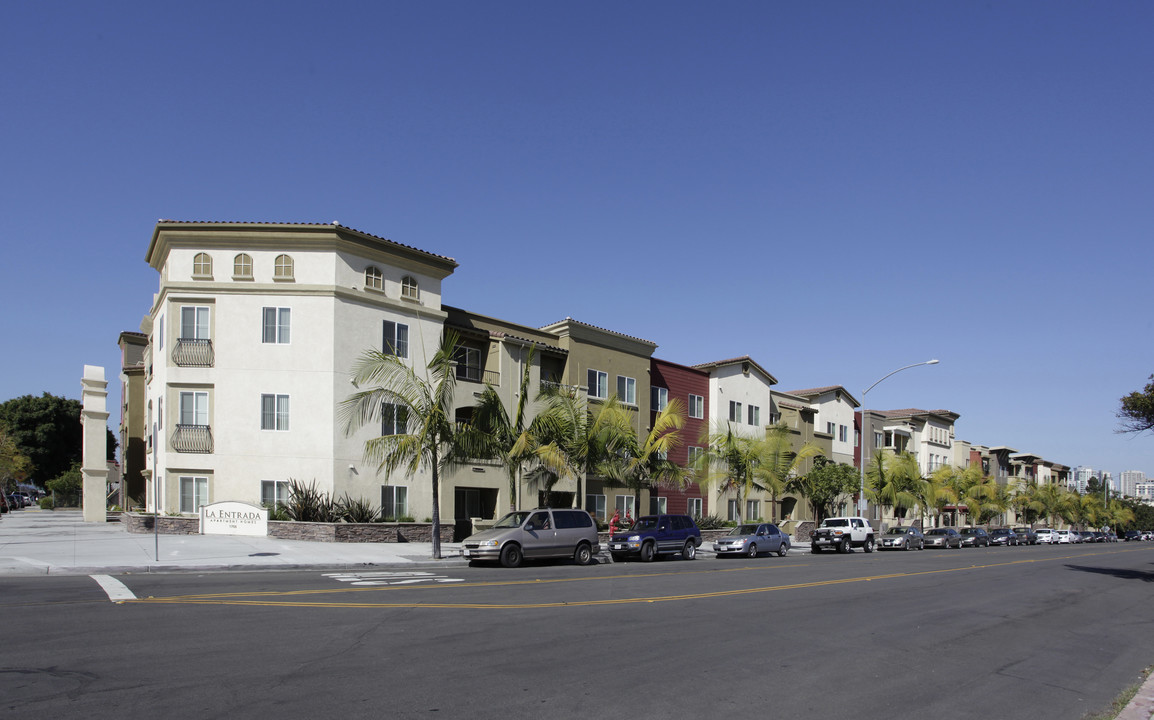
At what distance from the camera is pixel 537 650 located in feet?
34.9

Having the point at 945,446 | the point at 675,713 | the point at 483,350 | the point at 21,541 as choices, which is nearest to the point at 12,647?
the point at 675,713

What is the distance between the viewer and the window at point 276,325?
31719mm

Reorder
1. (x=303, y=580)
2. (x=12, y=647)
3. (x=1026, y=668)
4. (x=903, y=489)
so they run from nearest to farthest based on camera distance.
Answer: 1. (x=12, y=647)
2. (x=1026, y=668)
3. (x=303, y=580)
4. (x=903, y=489)

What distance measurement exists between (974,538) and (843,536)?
78.3 feet

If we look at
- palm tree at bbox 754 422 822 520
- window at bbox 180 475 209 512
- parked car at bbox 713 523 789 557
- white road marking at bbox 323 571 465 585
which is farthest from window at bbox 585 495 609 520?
white road marking at bbox 323 571 465 585

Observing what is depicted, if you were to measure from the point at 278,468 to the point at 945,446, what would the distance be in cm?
7180

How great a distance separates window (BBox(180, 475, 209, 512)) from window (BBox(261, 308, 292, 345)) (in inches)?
231

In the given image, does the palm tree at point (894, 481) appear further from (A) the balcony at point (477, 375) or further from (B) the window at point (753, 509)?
(A) the balcony at point (477, 375)

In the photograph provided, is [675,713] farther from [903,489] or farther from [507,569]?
[903,489]

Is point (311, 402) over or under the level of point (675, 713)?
over

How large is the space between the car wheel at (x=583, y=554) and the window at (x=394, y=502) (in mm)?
10154

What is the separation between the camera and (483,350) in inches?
1479

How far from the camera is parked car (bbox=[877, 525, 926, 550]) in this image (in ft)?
156

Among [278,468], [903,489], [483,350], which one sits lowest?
[903,489]
